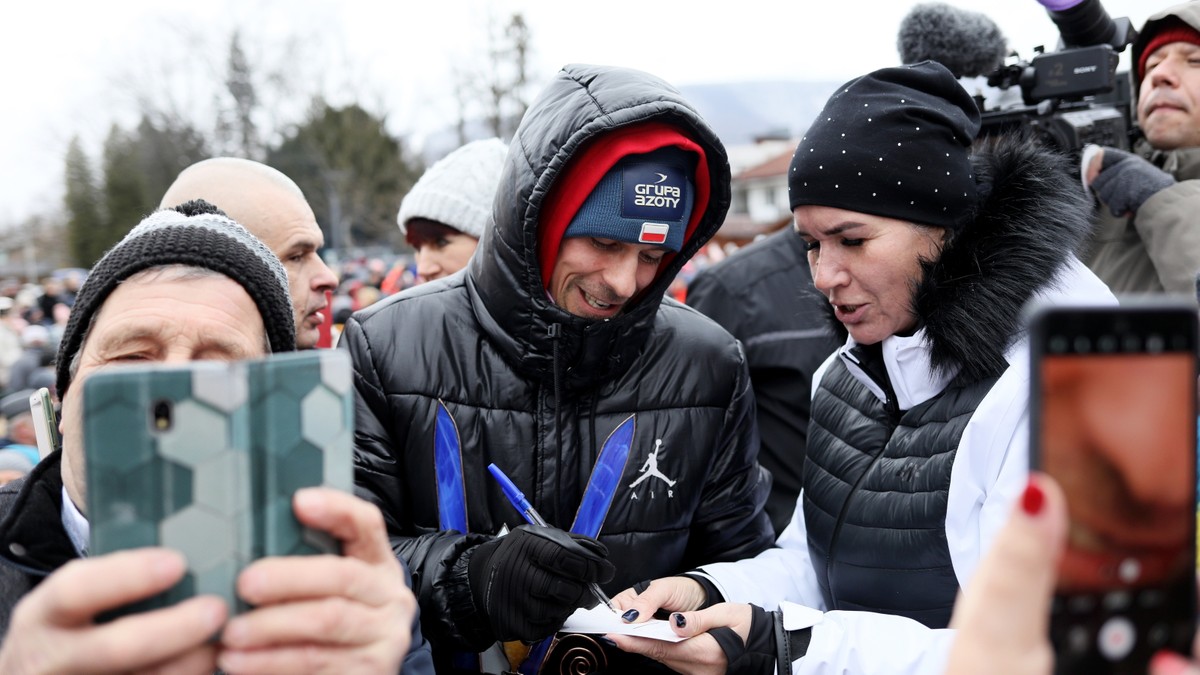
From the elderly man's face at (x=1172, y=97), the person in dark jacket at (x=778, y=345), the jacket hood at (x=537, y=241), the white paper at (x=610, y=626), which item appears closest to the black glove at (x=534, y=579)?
the white paper at (x=610, y=626)

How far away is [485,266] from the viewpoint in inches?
93.4

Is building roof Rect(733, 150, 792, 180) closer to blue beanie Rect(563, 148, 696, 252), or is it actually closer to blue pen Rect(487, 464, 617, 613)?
blue beanie Rect(563, 148, 696, 252)

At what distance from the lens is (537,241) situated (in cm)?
235

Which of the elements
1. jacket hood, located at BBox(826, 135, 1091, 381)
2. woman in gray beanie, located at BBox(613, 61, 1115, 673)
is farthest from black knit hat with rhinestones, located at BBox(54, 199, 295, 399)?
jacket hood, located at BBox(826, 135, 1091, 381)

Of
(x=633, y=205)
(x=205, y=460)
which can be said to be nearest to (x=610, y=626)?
(x=633, y=205)

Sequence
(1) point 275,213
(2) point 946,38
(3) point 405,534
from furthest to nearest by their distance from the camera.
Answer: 1. (2) point 946,38
2. (1) point 275,213
3. (3) point 405,534

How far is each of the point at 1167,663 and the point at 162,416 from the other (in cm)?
98

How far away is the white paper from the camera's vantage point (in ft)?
6.35

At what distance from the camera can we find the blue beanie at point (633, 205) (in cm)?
228

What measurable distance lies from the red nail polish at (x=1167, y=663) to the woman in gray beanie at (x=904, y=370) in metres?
1.07

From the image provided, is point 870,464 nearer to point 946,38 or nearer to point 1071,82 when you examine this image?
point 1071,82

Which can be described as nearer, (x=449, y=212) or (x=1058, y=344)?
(x=1058, y=344)

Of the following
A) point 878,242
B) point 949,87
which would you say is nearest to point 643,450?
point 878,242

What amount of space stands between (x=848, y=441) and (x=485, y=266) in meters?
1.09
